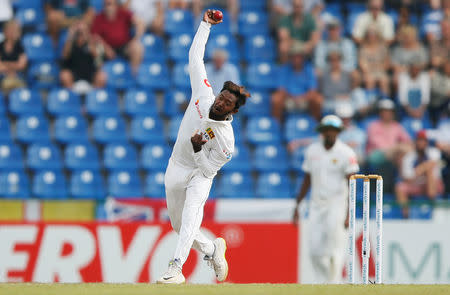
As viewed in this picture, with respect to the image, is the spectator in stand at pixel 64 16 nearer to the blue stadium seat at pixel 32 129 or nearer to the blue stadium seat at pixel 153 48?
the blue stadium seat at pixel 153 48

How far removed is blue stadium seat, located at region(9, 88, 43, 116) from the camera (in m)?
14.8

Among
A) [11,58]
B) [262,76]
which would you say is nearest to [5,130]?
[11,58]

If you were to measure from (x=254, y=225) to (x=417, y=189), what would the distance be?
8.94ft

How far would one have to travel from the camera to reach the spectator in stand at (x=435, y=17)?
50.6ft

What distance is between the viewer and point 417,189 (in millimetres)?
13141

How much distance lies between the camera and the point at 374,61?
1487 centimetres

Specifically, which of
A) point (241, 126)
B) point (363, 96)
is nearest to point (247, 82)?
point (241, 126)

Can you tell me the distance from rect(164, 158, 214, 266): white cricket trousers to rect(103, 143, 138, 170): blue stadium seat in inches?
214

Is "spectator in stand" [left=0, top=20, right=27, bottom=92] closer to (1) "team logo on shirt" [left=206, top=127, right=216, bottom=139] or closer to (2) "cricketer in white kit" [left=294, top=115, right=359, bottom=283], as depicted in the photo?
(2) "cricketer in white kit" [left=294, top=115, right=359, bottom=283]

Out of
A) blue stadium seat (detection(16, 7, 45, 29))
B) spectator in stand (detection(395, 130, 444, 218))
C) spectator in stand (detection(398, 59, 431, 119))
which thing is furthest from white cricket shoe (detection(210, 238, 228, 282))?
blue stadium seat (detection(16, 7, 45, 29))

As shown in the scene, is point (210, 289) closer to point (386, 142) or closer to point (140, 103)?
point (386, 142)

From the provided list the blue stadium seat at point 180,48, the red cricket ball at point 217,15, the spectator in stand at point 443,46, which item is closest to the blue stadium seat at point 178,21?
the blue stadium seat at point 180,48

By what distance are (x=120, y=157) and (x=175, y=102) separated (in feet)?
4.21

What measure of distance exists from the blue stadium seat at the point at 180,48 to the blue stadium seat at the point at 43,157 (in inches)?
98.6
